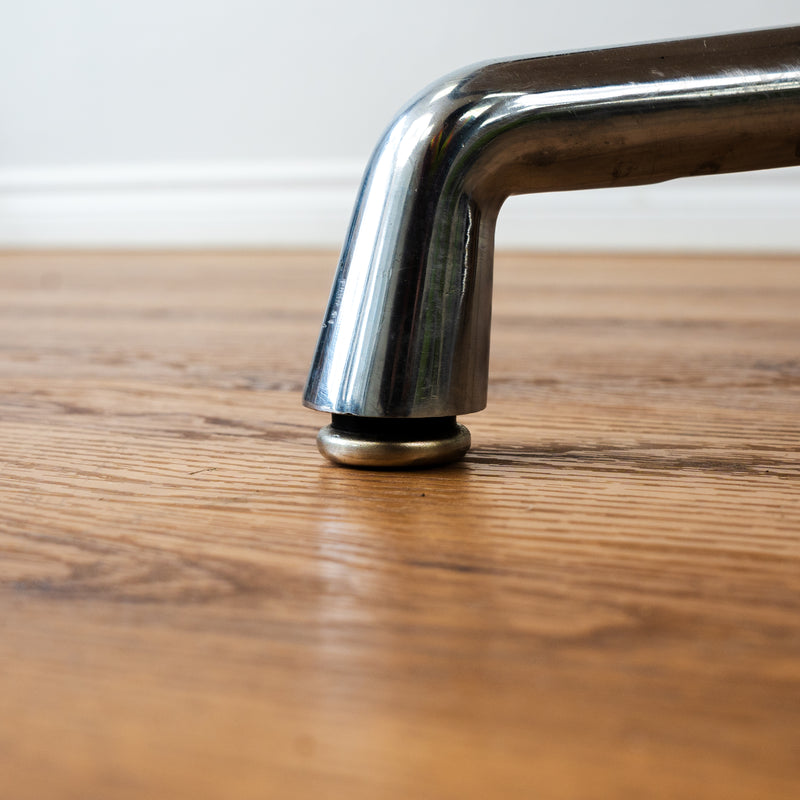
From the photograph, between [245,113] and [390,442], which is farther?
[245,113]

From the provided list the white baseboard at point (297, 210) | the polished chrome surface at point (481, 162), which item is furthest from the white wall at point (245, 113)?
the polished chrome surface at point (481, 162)

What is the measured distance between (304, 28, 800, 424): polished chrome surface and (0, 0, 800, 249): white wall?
116cm

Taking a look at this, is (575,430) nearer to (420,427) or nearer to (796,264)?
(420,427)

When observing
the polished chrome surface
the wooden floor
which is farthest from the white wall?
the polished chrome surface

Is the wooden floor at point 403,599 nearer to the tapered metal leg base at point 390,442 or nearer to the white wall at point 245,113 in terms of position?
the tapered metal leg base at point 390,442

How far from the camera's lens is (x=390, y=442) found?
0.95 feet

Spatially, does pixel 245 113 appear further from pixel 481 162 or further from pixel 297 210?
pixel 481 162

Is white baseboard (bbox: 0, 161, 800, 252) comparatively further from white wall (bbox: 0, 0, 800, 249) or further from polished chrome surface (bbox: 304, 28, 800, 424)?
polished chrome surface (bbox: 304, 28, 800, 424)

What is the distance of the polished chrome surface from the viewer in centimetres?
26

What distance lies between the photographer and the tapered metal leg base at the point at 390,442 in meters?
0.29

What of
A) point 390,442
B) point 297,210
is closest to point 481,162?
point 390,442

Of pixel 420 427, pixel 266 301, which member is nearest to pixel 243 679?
pixel 420 427

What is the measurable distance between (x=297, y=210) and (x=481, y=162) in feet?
4.25

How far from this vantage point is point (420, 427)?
0.29 metres
